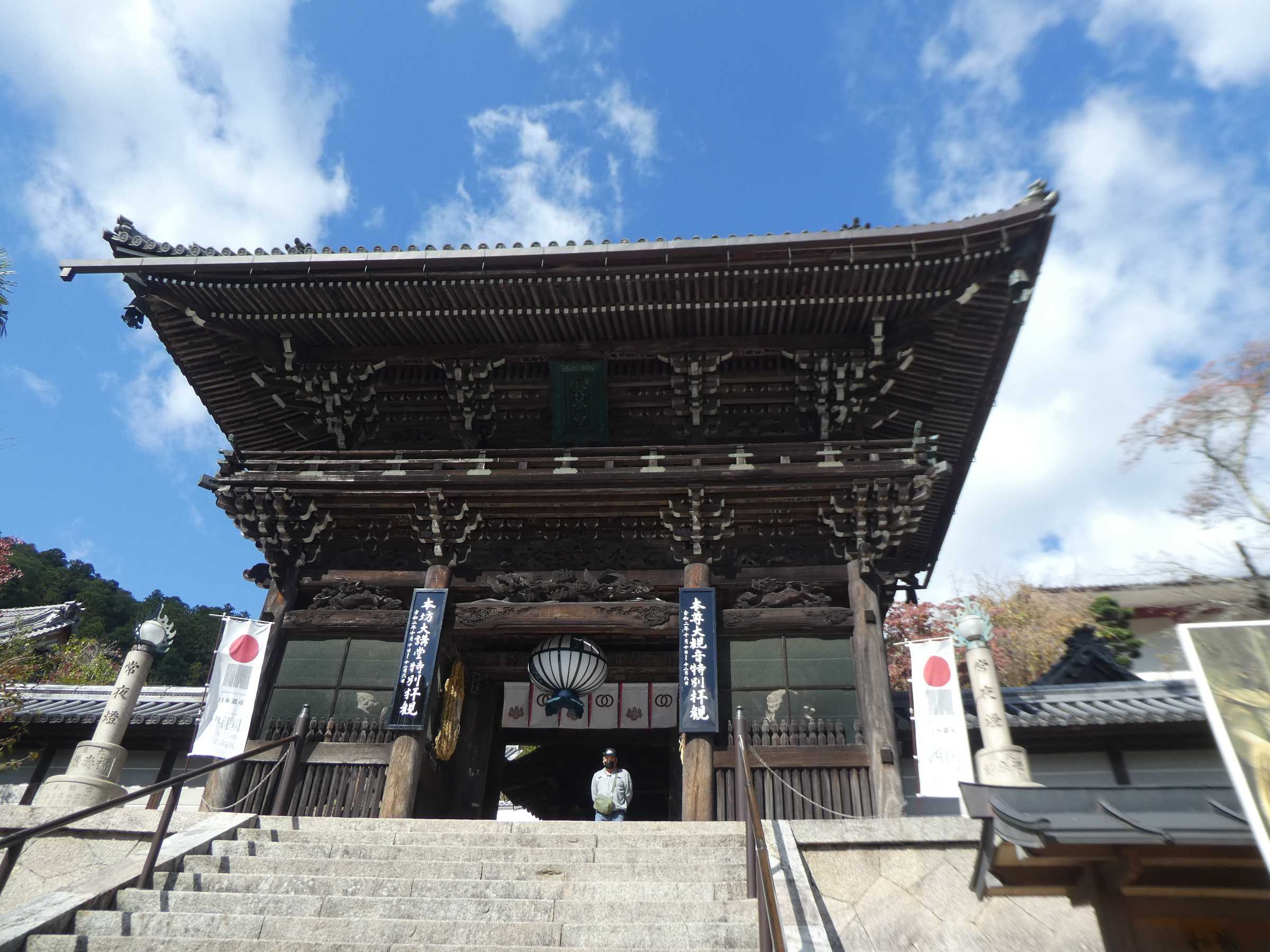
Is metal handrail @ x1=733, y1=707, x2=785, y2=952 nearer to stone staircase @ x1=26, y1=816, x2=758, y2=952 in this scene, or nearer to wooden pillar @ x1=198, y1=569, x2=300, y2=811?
stone staircase @ x1=26, y1=816, x2=758, y2=952

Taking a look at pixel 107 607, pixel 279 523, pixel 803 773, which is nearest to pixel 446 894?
pixel 803 773

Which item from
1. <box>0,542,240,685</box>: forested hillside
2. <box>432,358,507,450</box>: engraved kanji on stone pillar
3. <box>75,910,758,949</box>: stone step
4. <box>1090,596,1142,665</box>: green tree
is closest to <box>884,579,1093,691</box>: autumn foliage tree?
<box>1090,596,1142,665</box>: green tree

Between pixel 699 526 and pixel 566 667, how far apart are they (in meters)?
2.75

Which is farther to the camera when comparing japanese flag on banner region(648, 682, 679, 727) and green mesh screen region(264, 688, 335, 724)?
japanese flag on banner region(648, 682, 679, 727)

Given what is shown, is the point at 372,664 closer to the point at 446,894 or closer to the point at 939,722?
the point at 446,894

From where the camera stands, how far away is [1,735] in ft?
42.3

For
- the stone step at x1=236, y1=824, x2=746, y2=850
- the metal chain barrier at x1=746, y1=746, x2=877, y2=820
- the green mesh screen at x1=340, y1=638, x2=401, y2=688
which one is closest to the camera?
the stone step at x1=236, y1=824, x2=746, y2=850

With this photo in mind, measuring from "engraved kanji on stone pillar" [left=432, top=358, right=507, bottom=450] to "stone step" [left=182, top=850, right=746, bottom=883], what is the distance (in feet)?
22.3

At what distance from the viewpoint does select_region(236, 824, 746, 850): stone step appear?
7.41m

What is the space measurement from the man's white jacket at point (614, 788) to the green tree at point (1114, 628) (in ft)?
46.5

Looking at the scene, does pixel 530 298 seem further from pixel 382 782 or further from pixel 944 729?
pixel 944 729

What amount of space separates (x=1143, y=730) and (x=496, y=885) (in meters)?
8.47

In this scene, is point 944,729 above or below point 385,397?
below

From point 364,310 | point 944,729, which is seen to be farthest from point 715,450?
point 364,310
